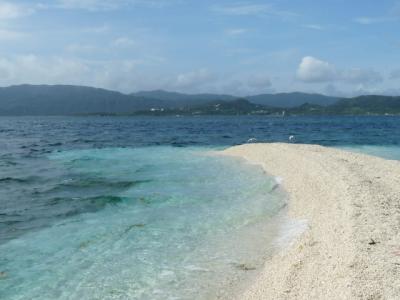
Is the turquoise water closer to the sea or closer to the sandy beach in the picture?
the sea

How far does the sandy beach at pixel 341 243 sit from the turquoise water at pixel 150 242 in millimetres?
1223

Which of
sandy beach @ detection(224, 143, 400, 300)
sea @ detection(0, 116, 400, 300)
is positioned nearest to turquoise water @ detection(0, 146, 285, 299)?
sea @ detection(0, 116, 400, 300)

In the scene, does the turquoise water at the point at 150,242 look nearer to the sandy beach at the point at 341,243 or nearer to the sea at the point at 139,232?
the sea at the point at 139,232

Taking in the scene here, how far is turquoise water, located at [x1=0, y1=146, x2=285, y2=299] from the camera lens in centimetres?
1271

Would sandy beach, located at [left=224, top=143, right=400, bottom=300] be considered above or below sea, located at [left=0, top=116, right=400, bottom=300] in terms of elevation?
above

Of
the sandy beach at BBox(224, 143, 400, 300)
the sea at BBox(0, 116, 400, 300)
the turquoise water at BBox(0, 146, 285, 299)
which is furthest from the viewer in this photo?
the sea at BBox(0, 116, 400, 300)

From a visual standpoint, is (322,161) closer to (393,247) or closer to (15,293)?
(393,247)

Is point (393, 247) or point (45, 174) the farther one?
point (45, 174)

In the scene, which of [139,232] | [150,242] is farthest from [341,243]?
[139,232]

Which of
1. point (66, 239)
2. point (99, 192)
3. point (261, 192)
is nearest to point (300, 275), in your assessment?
point (66, 239)

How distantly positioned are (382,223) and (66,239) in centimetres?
1128

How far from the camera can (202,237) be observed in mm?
16844

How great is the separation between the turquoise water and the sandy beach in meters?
1.22

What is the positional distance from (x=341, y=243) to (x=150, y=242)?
21.9 feet
